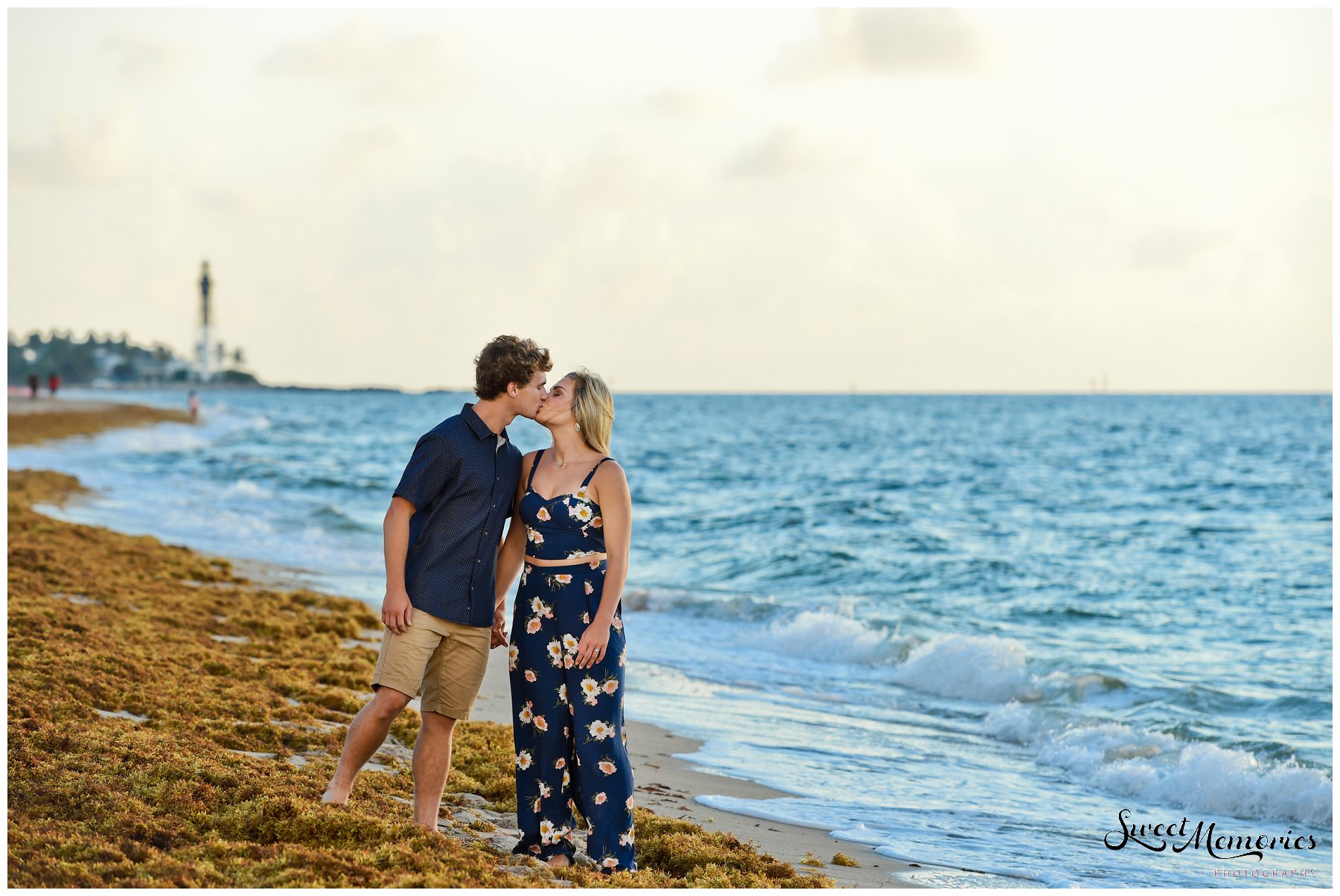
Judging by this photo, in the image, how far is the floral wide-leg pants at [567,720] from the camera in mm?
4328

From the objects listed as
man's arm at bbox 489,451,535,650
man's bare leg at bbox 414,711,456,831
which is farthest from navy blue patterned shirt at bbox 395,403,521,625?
man's bare leg at bbox 414,711,456,831

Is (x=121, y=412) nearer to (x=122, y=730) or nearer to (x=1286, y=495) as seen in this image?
(x=1286, y=495)

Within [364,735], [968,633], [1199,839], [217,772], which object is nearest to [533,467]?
[364,735]

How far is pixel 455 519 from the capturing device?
426 centimetres

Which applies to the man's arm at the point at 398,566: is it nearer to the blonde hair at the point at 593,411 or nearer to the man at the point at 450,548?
the man at the point at 450,548

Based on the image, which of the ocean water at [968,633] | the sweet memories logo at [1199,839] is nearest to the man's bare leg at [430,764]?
the ocean water at [968,633]

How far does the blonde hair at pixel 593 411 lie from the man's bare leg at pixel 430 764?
122 cm

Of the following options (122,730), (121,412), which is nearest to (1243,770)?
(122,730)

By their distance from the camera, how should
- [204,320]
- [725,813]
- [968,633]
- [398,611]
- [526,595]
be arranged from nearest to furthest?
[398,611], [526,595], [725,813], [968,633], [204,320]

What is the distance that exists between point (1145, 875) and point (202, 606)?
24.9ft

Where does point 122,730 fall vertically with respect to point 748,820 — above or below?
above

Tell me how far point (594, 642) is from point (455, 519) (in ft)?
2.29

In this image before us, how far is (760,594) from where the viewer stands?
14531 millimetres

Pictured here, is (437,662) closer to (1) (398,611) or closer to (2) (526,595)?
(1) (398,611)
